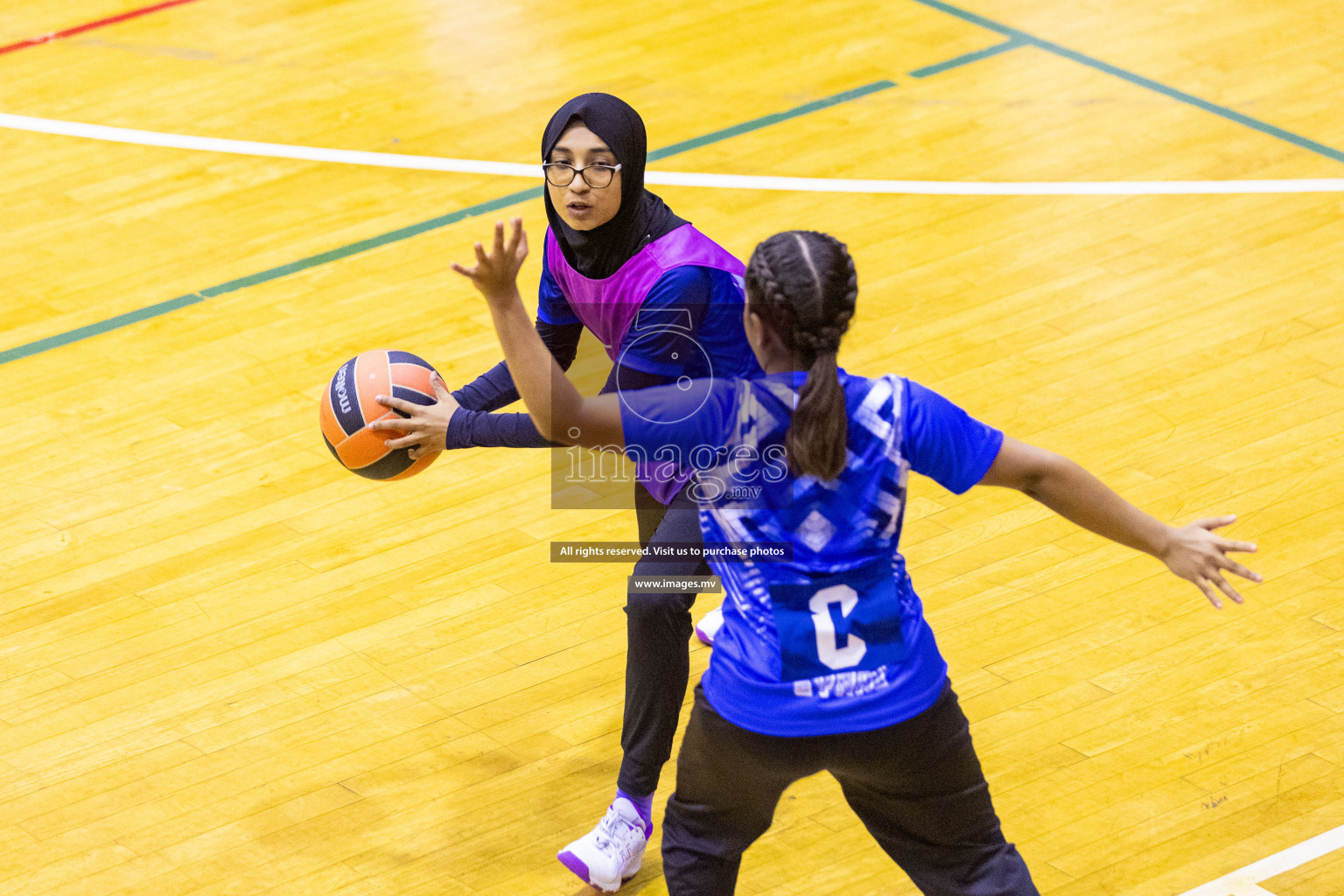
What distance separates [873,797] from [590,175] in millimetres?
1602

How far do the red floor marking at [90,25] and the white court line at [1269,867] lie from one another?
7.54 meters

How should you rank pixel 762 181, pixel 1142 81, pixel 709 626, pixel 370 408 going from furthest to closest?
pixel 1142 81 → pixel 762 181 → pixel 709 626 → pixel 370 408

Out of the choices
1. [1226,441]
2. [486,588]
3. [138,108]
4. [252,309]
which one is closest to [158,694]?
[486,588]

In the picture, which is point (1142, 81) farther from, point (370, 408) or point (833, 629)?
point (833, 629)

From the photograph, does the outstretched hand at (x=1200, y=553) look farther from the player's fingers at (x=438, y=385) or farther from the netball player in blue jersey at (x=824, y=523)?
the player's fingers at (x=438, y=385)

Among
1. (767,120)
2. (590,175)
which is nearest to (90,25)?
(767,120)

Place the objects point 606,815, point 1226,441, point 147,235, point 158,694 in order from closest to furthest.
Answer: point 606,815 → point 158,694 → point 1226,441 → point 147,235

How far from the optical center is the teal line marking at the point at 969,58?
8.05m

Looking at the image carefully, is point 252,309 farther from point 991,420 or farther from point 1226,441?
point 1226,441

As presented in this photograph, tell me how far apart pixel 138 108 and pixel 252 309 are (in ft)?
7.29

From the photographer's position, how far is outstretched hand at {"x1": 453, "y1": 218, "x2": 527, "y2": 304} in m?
2.67

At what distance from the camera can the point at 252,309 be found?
20.9 ft

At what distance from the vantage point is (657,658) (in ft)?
11.9

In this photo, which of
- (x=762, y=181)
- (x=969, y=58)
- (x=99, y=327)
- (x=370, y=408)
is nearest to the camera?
(x=370, y=408)
